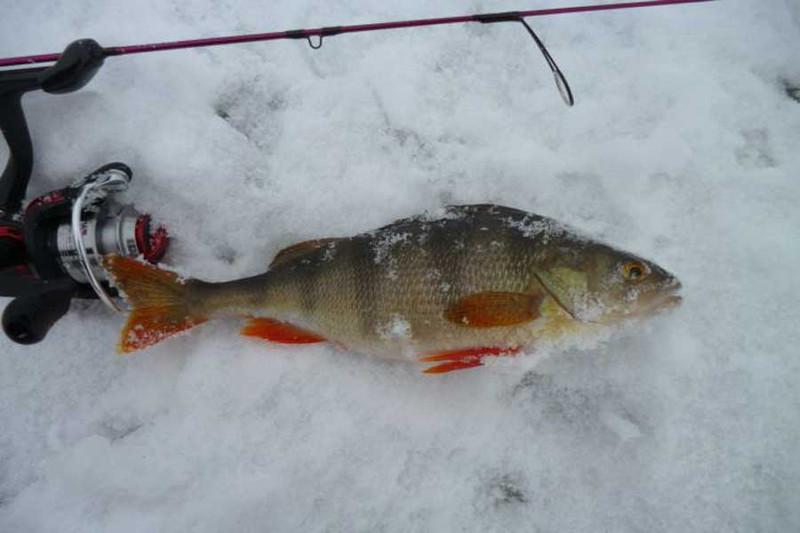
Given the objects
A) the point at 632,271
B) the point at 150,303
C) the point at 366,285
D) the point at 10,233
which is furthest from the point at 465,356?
the point at 10,233

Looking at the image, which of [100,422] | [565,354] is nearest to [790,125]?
[565,354]

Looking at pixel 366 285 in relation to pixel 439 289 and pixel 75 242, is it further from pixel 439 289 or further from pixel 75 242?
pixel 75 242

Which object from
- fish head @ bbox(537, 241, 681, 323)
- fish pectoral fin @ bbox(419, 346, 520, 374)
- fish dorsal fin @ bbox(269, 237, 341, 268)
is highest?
fish dorsal fin @ bbox(269, 237, 341, 268)

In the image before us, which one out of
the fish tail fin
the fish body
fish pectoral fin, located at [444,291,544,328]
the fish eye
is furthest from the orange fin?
the fish eye

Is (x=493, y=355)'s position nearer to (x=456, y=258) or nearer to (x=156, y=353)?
(x=456, y=258)

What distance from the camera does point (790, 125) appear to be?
2.19 metres

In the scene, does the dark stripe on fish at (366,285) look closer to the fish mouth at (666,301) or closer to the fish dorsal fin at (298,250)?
the fish dorsal fin at (298,250)

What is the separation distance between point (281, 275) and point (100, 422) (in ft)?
3.55

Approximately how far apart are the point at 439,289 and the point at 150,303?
1131 mm

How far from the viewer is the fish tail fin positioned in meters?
1.83

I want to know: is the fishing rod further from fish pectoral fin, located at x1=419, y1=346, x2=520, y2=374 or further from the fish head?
fish pectoral fin, located at x1=419, y1=346, x2=520, y2=374

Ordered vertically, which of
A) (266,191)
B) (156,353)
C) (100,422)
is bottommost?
(100,422)

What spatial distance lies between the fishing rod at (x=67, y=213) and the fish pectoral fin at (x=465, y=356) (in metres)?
1.03

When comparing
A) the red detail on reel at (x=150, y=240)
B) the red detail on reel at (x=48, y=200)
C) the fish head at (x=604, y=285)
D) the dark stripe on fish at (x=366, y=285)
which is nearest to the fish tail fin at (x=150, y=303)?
the red detail on reel at (x=150, y=240)
